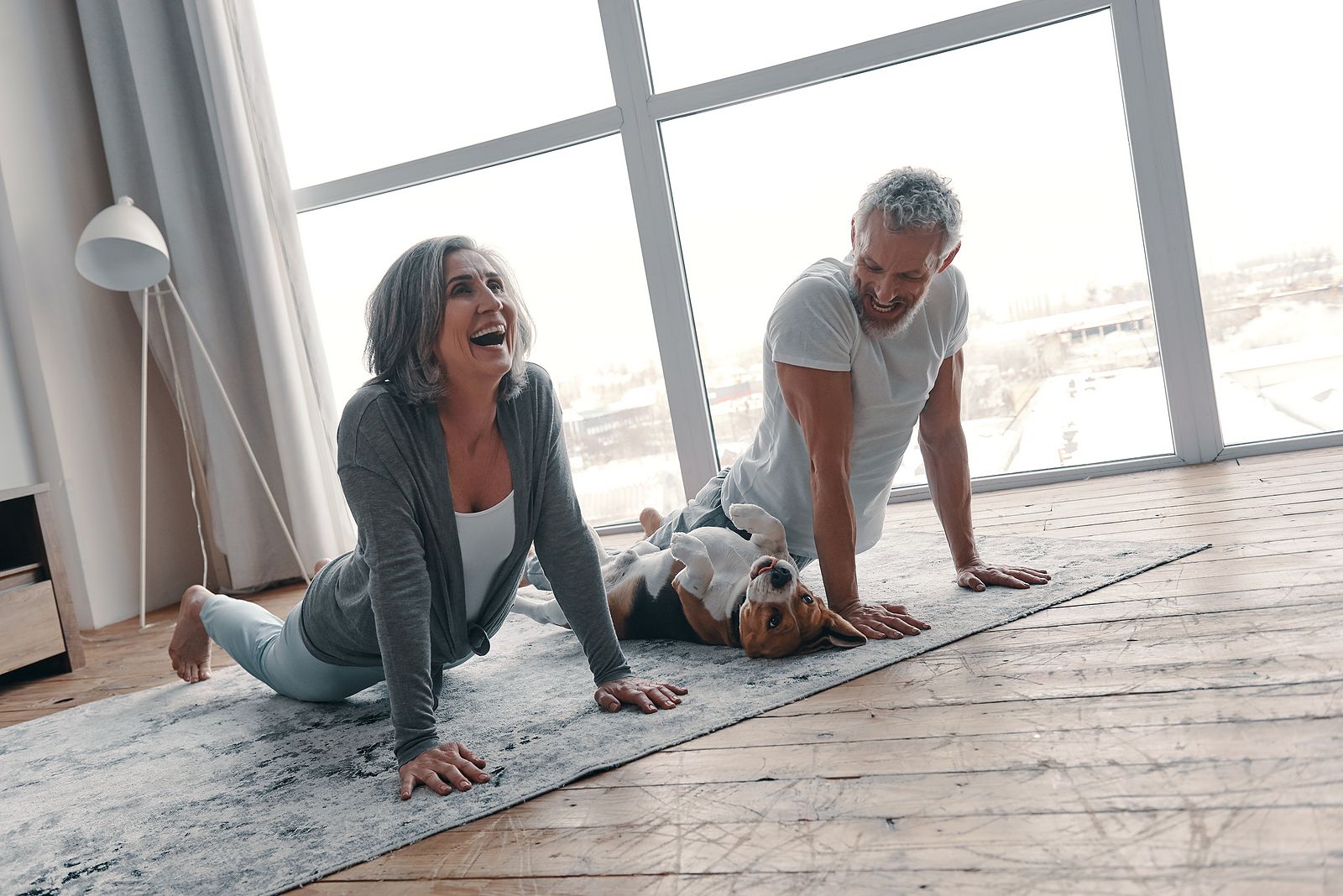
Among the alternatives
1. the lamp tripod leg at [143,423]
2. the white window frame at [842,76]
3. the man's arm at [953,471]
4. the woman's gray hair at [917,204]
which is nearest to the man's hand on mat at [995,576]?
the man's arm at [953,471]

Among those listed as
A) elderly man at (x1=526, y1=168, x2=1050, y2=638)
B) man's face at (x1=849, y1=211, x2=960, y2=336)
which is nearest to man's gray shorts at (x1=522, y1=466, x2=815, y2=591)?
elderly man at (x1=526, y1=168, x2=1050, y2=638)

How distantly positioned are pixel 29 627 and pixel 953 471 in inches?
90.9

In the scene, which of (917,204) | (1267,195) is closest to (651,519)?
(917,204)

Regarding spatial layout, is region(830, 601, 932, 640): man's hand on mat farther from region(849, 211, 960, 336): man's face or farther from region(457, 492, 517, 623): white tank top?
region(457, 492, 517, 623): white tank top

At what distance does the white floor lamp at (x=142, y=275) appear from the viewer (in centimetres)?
326

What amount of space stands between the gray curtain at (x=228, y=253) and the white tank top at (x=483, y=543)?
2.07m

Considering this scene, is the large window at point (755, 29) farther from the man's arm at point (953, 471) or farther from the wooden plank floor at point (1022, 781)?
the wooden plank floor at point (1022, 781)

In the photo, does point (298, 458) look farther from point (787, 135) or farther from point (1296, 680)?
point (1296, 680)

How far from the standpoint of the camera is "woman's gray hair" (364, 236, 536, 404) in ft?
5.06

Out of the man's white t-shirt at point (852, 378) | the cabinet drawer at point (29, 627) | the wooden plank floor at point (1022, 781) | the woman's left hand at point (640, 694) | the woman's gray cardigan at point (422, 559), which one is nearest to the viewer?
the wooden plank floor at point (1022, 781)

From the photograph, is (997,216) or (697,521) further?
(997,216)

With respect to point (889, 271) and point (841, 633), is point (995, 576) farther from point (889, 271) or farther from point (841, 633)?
point (889, 271)

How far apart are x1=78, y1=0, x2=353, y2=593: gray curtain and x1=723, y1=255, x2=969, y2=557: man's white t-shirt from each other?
2.07 meters

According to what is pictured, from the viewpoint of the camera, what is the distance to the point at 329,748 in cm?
172
